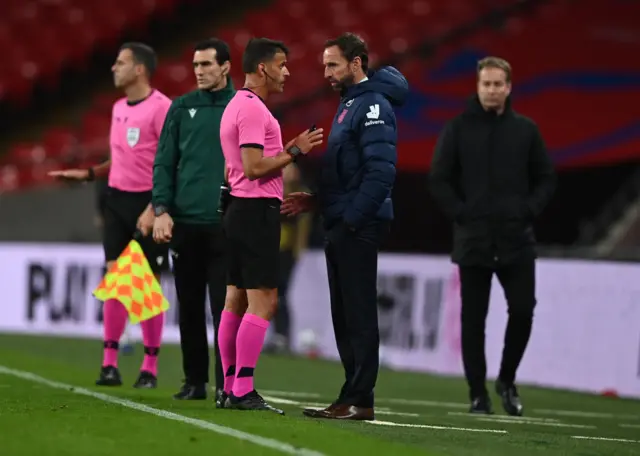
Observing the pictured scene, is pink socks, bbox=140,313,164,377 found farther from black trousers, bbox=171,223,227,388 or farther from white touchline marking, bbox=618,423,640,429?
white touchline marking, bbox=618,423,640,429

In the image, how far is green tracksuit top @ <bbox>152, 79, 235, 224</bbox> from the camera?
8508 mm

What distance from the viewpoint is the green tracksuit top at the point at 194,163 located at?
8508 mm

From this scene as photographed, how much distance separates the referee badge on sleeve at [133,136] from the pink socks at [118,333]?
3.32ft

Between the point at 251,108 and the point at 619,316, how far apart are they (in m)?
5.14

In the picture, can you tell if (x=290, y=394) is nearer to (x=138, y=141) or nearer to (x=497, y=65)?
(x=138, y=141)

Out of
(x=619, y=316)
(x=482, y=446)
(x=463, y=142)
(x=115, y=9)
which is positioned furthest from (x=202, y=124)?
(x=115, y=9)

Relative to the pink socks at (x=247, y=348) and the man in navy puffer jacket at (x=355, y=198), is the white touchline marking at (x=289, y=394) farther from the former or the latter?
the pink socks at (x=247, y=348)

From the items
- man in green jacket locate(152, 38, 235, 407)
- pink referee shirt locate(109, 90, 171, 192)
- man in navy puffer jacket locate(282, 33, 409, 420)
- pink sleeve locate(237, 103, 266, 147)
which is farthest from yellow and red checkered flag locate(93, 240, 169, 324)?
pink sleeve locate(237, 103, 266, 147)

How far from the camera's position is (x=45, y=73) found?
21.6 meters

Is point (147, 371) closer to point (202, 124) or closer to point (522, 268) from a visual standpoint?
point (202, 124)

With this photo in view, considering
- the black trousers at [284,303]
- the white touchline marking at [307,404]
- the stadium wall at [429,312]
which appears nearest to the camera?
the white touchline marking at [307,404]

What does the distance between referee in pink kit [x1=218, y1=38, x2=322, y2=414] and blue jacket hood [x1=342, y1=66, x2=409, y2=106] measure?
0.36m

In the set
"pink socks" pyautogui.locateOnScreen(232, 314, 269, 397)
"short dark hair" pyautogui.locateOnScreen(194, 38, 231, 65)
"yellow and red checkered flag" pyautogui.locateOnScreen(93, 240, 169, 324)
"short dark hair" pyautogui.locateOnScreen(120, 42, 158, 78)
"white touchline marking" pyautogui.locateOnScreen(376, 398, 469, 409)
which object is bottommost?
"white touchline marking" pyautogui.locateOnScreen(376, 398, 469, 409)

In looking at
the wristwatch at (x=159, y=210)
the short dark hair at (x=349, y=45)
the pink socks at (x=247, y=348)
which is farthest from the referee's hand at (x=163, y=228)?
the short dark hair at (x=349, y=45)
